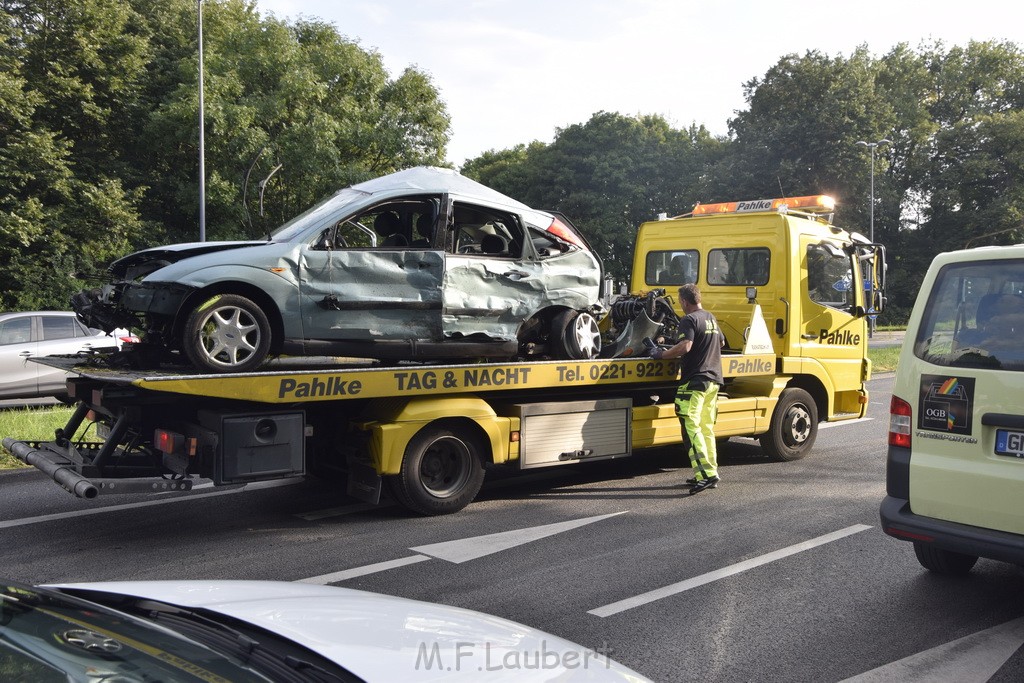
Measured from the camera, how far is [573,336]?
7.74 meters

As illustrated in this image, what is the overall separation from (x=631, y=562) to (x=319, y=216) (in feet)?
11.2

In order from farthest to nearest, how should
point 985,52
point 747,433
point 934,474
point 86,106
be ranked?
1. point 985,52
2. point 86,106
3. point 747,433
4. point 934,474

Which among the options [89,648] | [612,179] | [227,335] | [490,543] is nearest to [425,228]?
[227,335]

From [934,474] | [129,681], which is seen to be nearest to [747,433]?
[934,474]

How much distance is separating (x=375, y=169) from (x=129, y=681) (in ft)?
92.8

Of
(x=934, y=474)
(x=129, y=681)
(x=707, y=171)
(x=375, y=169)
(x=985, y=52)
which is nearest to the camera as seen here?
(x=129, y=681)

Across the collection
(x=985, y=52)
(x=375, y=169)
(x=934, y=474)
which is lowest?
(x=934, y=474)

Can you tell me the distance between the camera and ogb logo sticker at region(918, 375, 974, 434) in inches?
175

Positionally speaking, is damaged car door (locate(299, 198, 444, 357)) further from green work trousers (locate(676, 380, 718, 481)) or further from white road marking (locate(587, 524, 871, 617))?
white road marking (locate(587, 524, 871, 617))

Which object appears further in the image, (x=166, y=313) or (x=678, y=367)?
(x=678, y=367)

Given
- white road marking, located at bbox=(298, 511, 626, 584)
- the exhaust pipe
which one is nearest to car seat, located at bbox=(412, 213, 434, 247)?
white road marking, located at bbox=(298, 511, 626, 584)

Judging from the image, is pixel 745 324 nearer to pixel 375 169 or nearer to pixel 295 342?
pixel 295 342

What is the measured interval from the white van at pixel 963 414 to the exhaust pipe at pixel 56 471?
4.61 m

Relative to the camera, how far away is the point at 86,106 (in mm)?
26062
